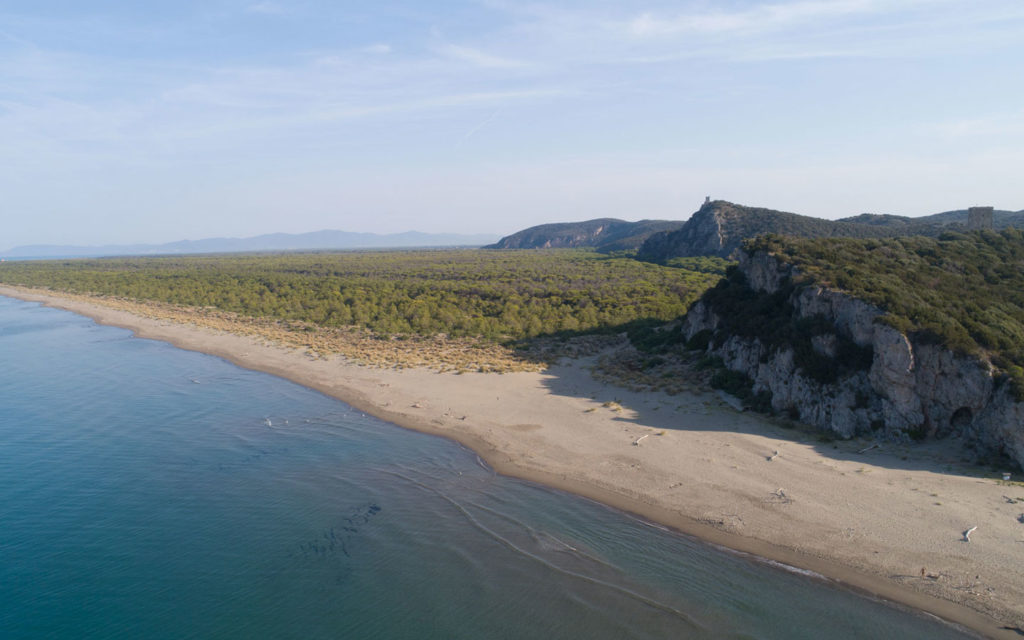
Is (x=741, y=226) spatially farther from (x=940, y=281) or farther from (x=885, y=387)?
(x=885, y=387)

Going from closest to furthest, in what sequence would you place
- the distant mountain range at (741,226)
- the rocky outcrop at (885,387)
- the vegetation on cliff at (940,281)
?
the rocky outcrop at (885,387) → the vegetation on cliff at (940,281) → the distant mountain range at (741,226)

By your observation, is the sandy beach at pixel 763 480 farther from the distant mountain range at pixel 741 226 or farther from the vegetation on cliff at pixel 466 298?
the distant mountain range at pixel 741 226

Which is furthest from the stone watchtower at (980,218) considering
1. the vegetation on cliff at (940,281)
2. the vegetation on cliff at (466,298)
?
the vegetation on cliff at (466,298)

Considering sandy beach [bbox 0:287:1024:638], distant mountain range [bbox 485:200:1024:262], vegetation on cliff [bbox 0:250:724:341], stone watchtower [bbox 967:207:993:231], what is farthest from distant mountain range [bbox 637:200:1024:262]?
sandy beach [bbox 0:287:1024:638]

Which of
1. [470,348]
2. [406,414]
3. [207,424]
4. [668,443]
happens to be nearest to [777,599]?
[668,443]

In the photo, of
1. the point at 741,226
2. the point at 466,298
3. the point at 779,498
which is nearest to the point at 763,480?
the point at 779,498

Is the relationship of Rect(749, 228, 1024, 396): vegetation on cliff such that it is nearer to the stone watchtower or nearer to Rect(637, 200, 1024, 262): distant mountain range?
the stone watchtower
